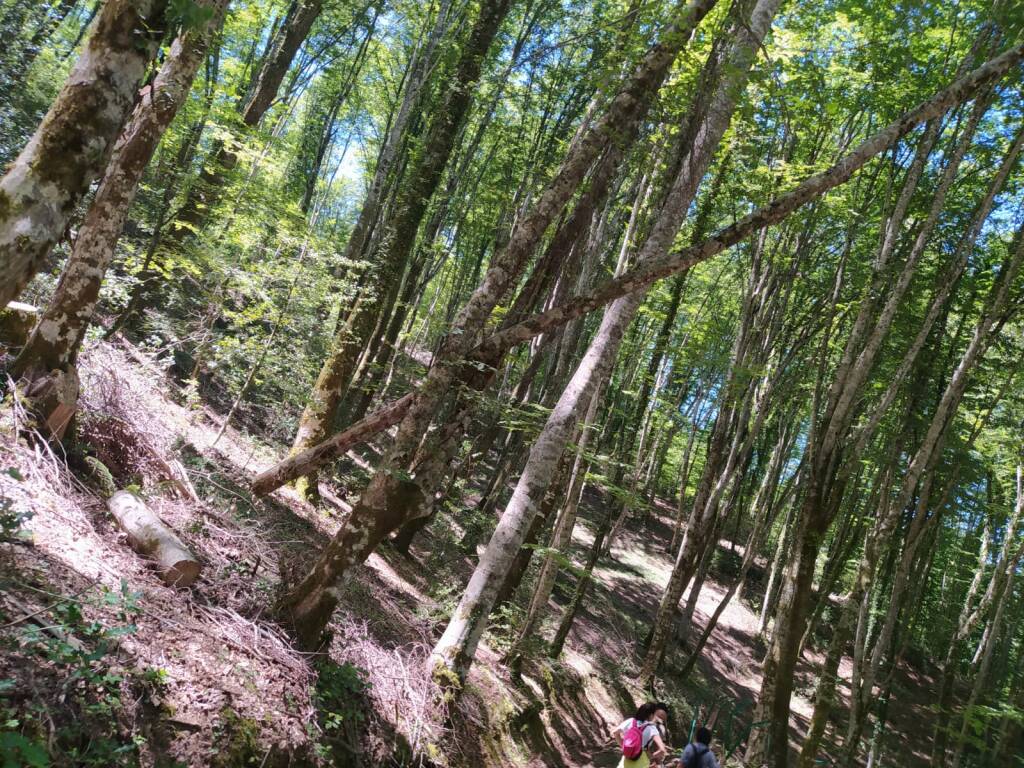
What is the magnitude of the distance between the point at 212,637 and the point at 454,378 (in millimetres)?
2835

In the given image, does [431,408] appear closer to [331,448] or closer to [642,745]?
[331,448]

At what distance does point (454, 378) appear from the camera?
5.08 meters

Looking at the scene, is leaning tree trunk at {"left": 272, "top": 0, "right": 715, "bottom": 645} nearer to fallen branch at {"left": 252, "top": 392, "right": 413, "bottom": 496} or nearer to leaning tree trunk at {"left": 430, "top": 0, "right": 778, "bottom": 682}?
fallen branch at {"left": 252, "top": 392, "right": 413, "bottom": 496}

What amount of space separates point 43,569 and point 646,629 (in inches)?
597

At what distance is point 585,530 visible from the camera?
21297 millimetres

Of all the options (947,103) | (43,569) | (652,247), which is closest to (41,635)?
(43,569)

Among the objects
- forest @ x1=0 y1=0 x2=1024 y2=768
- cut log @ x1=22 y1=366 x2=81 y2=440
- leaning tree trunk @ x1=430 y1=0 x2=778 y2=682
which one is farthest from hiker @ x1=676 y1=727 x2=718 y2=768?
cut log @ x1=22 y1=366 x2=81 y2=440

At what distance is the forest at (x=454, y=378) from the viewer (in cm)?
398

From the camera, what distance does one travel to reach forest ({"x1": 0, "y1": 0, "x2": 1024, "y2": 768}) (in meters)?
3.98

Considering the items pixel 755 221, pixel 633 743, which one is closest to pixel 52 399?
pixel 755 221

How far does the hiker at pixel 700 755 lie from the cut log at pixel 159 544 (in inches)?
214

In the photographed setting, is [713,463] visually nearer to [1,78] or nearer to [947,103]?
[947,103]

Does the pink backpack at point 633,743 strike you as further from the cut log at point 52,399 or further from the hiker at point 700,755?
the cut log at point 52,399

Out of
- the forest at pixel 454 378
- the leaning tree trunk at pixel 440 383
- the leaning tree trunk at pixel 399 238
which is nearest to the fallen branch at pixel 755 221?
the forest at pixel 454 378
